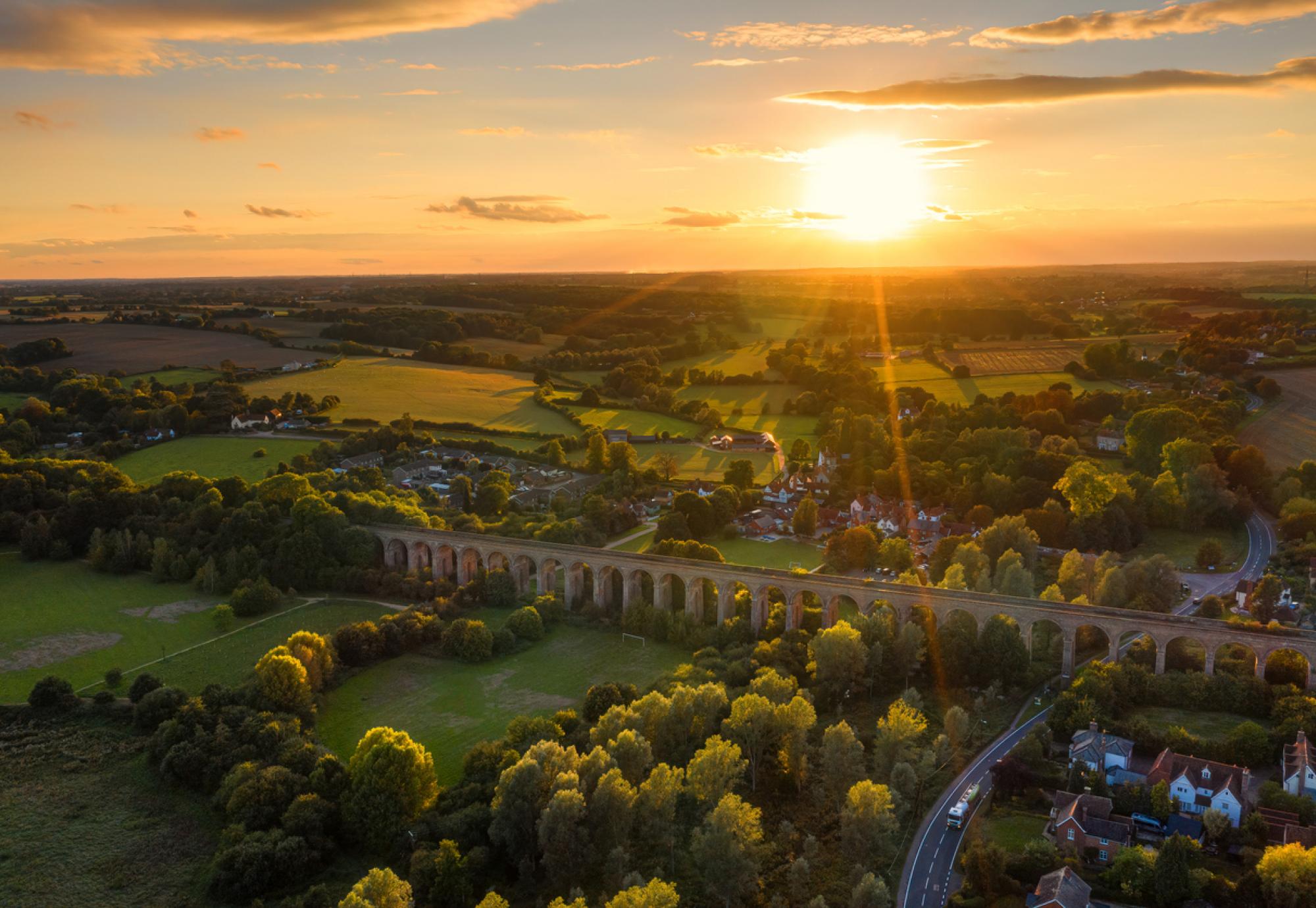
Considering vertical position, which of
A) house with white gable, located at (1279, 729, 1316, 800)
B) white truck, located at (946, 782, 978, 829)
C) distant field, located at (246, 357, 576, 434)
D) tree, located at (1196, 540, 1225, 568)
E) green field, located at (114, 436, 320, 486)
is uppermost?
distant field, located at (246, 357, 576, 434)

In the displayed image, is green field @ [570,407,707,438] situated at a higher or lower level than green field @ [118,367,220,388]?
lower

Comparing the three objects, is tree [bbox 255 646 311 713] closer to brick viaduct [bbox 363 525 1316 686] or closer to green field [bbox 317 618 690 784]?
green field [bbox 317 618 690 784]

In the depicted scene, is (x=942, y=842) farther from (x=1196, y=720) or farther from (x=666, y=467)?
(x=666, y=467)

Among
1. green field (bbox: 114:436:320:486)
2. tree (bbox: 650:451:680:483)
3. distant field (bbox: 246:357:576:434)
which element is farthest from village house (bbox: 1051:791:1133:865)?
distant field (bbox: 246:357:576:434)

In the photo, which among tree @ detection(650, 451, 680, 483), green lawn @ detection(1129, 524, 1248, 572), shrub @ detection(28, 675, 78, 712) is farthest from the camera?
tree @ detection(650, 451, 680, 483)

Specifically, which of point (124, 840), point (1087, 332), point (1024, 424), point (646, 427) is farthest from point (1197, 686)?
point (1087, 332)

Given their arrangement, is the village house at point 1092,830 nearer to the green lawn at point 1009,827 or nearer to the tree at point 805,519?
the green lawn at point 1009,827

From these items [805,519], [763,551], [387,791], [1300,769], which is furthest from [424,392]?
[1300,769]
